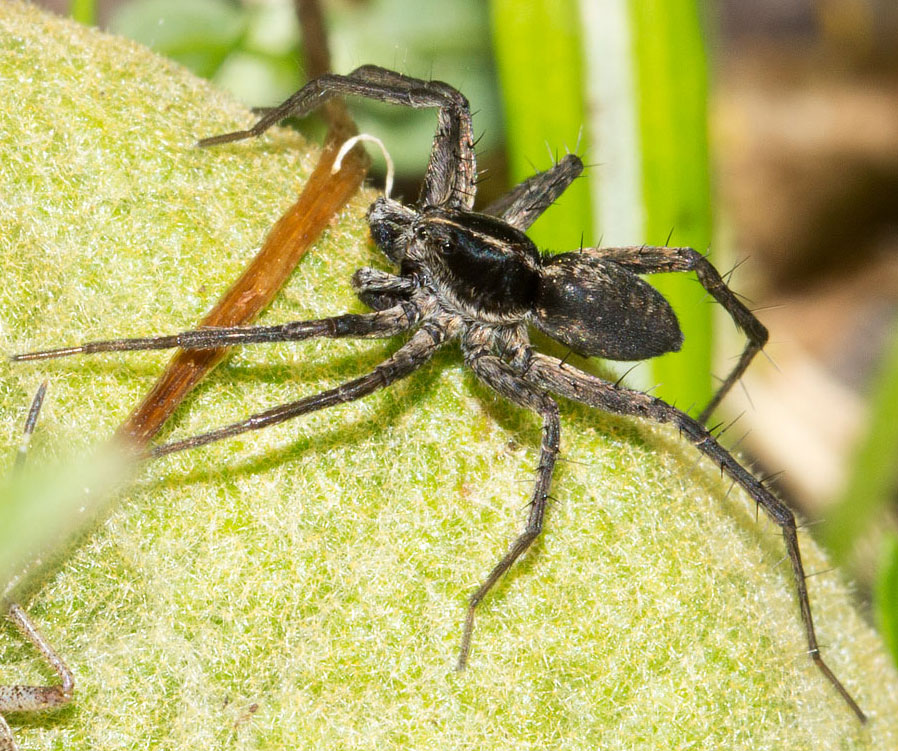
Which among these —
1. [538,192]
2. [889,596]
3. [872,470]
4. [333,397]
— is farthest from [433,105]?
[872,470]

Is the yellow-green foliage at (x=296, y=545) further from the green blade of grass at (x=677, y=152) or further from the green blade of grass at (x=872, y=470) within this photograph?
the green blade of grass at (x=872, y=470)

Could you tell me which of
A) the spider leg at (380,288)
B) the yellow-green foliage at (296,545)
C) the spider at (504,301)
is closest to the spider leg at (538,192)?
the spider at (504,301)

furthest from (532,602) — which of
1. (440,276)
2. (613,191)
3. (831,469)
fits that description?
(831,469)

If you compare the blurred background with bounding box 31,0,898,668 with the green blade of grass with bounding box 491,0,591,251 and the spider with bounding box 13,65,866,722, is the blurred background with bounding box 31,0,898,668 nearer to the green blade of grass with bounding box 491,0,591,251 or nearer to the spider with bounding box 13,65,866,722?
the green blade of grass with bounding box 491,0,591,251

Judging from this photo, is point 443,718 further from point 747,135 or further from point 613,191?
point 747,135

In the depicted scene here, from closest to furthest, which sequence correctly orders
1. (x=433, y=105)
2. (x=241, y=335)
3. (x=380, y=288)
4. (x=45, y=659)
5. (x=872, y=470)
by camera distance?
(x=45, y=659) → (x=241, y=335) → (x=380, y=288) → (x=433, y=105) → (x=872, y=470)

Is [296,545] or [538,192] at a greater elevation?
[538,192]

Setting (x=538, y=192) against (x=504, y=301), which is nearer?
(x=504, y=301)

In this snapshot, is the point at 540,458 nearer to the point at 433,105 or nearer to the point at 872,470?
the point at 433,105
